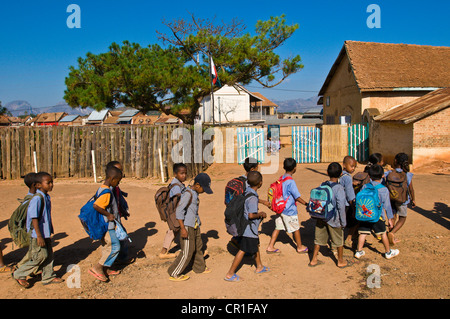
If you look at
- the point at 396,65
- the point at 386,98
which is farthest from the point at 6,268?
the point at 396,65

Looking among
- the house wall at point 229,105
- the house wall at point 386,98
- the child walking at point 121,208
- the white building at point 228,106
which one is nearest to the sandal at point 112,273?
the child walking at point 121,208

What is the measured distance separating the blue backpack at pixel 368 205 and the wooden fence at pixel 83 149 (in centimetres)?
814

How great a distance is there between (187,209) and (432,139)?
12.8 m

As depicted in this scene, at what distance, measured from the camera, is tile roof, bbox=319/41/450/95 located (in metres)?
18.6

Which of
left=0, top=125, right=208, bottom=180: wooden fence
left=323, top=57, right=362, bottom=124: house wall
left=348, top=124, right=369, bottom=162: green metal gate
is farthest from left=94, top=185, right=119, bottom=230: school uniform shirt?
left=323, top=57, right=362, bottom=124: house wall

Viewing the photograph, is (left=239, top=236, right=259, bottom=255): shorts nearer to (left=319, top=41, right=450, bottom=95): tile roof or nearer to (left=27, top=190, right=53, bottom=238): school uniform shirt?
(left=27, top=190, right=53, bottom=238): school uniform shirt

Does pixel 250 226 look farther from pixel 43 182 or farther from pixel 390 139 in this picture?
pixel 390 139

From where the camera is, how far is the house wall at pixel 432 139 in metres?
13.8

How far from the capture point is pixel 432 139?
13961mm

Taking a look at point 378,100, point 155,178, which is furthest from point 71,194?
point 378,100

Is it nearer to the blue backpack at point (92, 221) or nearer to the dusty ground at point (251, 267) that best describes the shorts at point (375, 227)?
the dusty ground at point (251, 267)

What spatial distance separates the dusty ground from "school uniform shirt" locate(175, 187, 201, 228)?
803mm

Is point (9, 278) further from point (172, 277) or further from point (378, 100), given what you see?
point (378, 100)

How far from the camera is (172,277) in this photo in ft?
15.4
